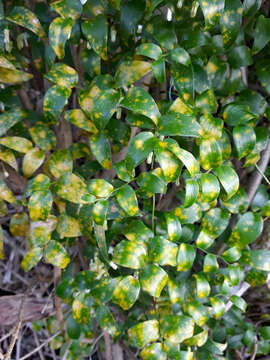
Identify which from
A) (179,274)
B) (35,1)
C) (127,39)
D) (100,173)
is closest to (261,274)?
(179,274)

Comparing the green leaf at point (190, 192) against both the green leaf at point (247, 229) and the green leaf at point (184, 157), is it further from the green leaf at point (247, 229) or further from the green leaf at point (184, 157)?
the green leaf at point (247, 229)

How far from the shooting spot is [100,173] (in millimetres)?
914

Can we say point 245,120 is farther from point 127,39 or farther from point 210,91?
point 127,39

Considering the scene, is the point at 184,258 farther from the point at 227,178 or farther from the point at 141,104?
the point at 141,104

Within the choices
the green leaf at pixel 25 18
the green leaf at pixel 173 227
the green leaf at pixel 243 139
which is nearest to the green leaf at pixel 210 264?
the green leaf at pixel 173 227

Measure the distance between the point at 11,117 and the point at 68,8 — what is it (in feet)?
0.85

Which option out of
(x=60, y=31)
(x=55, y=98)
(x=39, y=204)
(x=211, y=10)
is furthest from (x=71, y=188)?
(x=211, y=10)

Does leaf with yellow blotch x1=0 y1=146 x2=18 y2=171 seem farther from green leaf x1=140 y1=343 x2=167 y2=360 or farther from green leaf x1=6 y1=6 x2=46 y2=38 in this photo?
green leaf x1=140 y1=343 x2=167 y2=360

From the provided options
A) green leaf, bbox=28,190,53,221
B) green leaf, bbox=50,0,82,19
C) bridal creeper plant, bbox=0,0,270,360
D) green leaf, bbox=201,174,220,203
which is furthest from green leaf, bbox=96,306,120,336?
green leaf, bbox=50,0,82,19

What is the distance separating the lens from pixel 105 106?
22.2 inches

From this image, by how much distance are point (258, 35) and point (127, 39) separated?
0.24 metres

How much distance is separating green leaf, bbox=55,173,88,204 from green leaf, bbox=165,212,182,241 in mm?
168

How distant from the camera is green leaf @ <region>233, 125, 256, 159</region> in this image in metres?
0.63

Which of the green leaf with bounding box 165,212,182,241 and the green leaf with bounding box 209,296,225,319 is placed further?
the green leaf with bounding box 209,296,225,319
